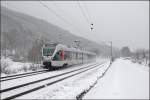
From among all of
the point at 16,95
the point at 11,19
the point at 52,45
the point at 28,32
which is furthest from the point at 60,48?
the point at 11,19

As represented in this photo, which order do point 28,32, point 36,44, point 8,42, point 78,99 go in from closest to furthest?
point 78,99, point 36,44, point 8,42, point 28,32

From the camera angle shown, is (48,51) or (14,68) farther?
(14,68)

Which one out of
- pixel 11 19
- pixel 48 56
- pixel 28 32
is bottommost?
pixel 48 56

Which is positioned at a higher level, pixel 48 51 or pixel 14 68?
pixel 48 51

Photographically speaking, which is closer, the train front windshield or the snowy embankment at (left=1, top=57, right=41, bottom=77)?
the snowy embankment at (left=1, top=57, right=41, bottom=77)

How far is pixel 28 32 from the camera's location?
139 metres

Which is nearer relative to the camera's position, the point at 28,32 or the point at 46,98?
the point at 46,98

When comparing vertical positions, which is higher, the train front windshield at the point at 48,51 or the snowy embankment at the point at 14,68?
the train front windshield at the point at 48,51

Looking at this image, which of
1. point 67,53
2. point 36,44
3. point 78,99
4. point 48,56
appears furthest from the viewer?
point 36,44

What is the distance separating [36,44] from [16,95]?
36.2 metres

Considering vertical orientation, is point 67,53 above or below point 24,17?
below

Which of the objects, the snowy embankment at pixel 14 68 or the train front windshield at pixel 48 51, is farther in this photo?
the train front windshield at pixel 48 51

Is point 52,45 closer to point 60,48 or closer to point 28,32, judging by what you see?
point 60,48

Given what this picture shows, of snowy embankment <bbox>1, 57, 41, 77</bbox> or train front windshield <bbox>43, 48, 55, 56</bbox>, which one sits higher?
train front windshield <bbox>43, 48, 55, 56</bbox>
